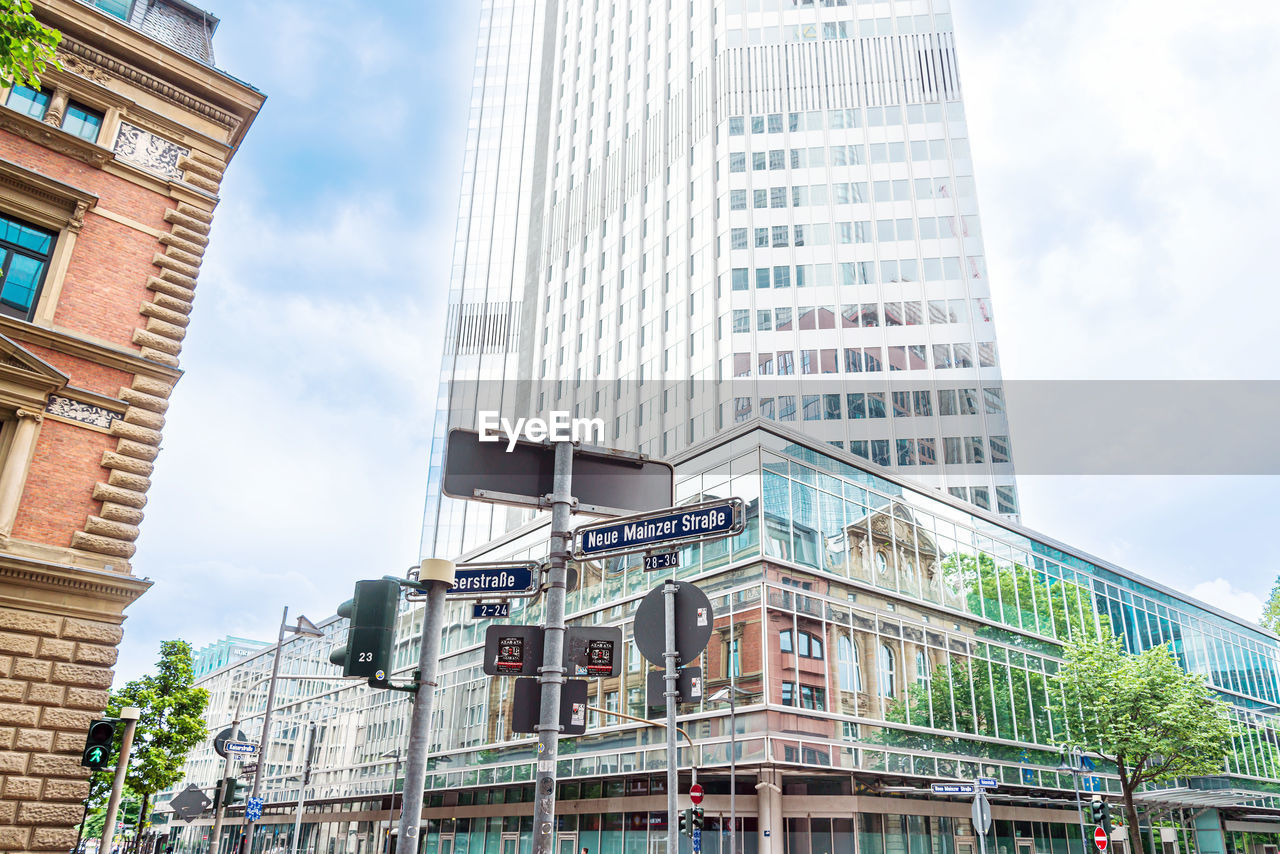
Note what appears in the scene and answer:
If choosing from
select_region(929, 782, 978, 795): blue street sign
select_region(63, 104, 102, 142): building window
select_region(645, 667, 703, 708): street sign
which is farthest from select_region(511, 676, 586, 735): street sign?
select_region(929, 782, 978, 795): blue street sign

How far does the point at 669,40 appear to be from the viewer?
74.9m

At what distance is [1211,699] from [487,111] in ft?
301

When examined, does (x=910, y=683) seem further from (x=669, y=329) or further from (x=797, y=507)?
(x=669, y=329)

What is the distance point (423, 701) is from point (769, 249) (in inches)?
2237

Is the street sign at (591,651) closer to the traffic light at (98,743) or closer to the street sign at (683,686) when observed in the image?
the street sign at (683,686)

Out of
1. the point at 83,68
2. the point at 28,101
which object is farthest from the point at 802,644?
the point at 28,101

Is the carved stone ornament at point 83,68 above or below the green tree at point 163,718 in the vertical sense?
above

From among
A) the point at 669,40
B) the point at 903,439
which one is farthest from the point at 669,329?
the point at 669,40

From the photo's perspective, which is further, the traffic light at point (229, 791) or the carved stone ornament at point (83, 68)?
the traffic light at point (229, 791)

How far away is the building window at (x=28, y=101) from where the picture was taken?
55.0ft

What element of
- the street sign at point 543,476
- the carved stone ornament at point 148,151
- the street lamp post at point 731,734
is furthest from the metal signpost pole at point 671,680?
the street lamp post at point 731,734

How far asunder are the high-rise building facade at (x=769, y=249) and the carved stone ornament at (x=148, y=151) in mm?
42033

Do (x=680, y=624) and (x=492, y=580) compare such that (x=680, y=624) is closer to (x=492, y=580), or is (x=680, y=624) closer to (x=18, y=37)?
(x=492, y=580)

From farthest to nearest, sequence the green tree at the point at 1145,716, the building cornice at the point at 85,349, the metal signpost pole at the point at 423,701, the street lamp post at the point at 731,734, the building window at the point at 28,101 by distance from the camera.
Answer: the green tree at the point at 1145,716, the street lamp post at the point at 731,734, the building window at the point at 28,101, the building cornice at the point at 85,349, the metal signpost pole at the point at 423,701
